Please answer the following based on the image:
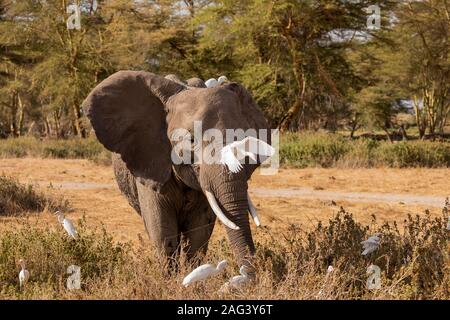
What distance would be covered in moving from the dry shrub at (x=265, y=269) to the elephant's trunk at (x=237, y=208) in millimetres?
140

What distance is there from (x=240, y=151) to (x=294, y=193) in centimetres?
1026

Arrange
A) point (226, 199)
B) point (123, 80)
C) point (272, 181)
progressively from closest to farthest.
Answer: point (226, 199), point (123, 80), point (272, 181)

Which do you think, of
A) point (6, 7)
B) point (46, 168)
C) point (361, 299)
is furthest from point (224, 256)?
point (6, 7)

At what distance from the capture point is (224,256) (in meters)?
6.12

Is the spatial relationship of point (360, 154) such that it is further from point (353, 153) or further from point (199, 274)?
point (199, 274)

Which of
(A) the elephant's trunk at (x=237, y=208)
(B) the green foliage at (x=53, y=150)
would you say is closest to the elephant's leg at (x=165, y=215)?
(A) the elephant's trunk at (x=237, y=208)

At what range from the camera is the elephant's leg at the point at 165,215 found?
594 cm

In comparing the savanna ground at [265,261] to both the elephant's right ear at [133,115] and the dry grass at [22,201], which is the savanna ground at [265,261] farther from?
the elephant's right ear at [133,115]

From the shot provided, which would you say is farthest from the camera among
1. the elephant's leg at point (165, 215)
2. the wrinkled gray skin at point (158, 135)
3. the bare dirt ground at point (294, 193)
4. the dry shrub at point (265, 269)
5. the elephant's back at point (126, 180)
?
the bare dirt ground at point (294, 193)

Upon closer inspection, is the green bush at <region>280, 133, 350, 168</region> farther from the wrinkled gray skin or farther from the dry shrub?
the wrinkled gray skin

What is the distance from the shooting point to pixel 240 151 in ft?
16.4

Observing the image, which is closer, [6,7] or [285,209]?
[285,209]

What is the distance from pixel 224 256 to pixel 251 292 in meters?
1.52
